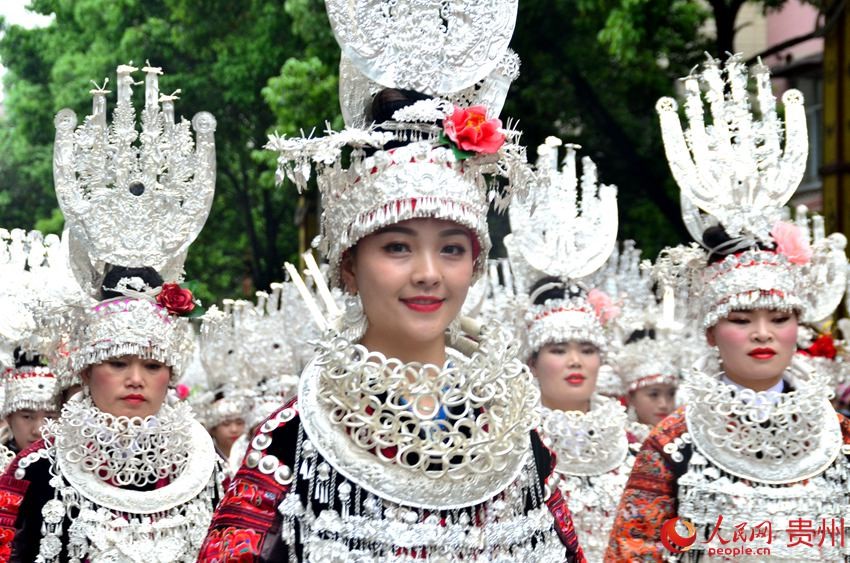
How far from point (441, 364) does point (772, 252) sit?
99.3 inches

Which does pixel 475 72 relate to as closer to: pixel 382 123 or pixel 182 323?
pixel 382 123

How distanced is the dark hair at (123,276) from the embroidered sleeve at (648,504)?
2.38 metres

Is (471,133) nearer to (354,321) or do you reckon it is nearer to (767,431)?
(354,321)

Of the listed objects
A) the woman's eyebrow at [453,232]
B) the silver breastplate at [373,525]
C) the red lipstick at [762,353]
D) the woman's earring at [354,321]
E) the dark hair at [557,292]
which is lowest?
the dark hair at [557,292]

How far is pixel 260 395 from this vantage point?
10.9 meters

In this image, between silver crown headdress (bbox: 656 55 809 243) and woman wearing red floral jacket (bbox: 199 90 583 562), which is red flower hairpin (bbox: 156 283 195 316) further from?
woman wearing red floral jacket (bbox: 199 90 583 562)

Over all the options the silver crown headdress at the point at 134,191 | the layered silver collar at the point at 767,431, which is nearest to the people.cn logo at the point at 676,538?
the layered silver collar at the point at 767,431

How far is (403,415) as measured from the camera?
3.85 m

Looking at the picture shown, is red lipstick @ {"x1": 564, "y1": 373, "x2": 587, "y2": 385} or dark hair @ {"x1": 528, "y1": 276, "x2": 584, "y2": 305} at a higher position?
dark hair @ {"x1": 528, "y1": 276, "x2": 584, "y2": 305}

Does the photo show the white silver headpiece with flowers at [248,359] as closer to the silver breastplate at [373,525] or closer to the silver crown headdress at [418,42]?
the silver crown headdress at [418,42]

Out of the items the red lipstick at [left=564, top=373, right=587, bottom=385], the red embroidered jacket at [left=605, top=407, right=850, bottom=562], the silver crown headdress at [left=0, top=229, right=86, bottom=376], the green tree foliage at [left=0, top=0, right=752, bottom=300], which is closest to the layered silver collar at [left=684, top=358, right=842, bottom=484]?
the red embroidered jacket at [left=605, top=407, right=850, bottom=562]

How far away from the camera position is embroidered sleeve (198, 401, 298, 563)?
3.79 metres

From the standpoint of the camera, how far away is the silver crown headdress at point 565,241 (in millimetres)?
8188

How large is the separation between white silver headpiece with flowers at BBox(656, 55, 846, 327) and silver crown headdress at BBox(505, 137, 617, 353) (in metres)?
1.71
